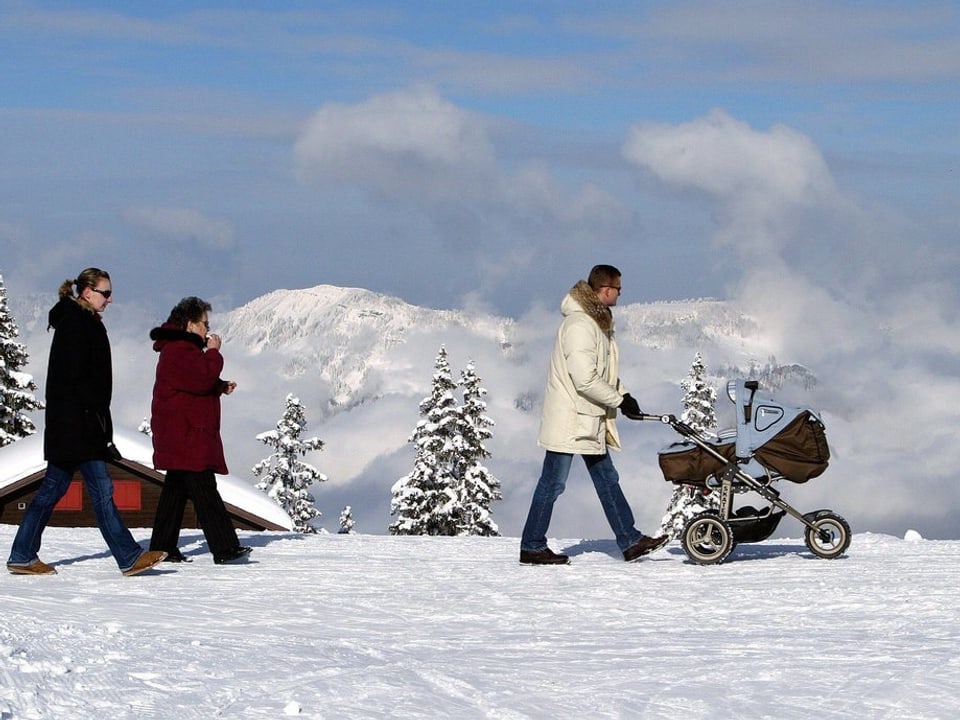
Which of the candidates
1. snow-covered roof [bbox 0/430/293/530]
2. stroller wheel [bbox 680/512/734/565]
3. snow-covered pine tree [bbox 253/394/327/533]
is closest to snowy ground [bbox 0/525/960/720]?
stroller wheel [bbox 680/512/734/565]

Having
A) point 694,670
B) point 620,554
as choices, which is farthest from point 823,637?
point 620,554

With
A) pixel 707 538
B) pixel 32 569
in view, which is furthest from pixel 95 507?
pixel 707 538

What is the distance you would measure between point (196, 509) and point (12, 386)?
2997cm

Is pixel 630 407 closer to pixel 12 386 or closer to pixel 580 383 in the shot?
pixel 580 383

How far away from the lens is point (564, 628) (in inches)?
330

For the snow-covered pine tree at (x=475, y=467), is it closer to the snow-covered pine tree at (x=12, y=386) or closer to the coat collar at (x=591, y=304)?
the snow-covered pine tree at (x=12, y=386)

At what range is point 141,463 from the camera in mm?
27891

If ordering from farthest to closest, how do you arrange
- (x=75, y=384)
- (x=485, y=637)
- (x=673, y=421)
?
(x=673, y=421) < (x=75, y=384) < (x=485, y=637)

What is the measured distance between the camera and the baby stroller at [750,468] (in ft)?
36.0

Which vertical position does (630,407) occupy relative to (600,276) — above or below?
below

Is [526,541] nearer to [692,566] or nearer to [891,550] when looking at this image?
[692,566]

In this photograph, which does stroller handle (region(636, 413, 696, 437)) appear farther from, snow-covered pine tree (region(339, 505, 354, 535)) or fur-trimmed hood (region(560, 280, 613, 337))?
snow-covered pine tree (region(339, 505, 354, 535))

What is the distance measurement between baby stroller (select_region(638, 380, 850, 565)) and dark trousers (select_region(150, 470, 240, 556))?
354cm

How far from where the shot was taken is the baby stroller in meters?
11.0
